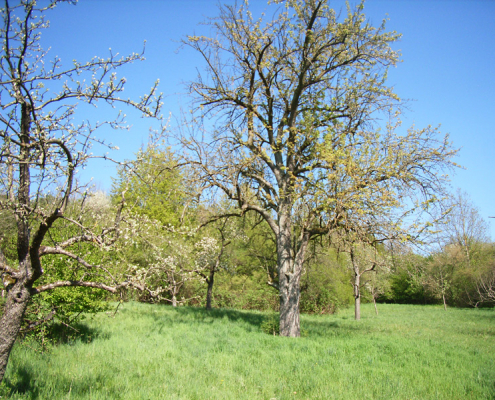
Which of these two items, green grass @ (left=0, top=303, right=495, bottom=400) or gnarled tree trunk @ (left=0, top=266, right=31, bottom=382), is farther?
green grass @ (left=0, top=303, right=495, bottom=400)

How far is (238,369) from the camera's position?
5.83m

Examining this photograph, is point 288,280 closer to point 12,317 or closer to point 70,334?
point 70,334

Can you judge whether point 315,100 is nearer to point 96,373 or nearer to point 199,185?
point 199,185

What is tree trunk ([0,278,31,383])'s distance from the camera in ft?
11.1

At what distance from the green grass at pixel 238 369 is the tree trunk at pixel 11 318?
965mm

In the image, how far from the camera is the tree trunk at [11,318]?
3393 millimetres

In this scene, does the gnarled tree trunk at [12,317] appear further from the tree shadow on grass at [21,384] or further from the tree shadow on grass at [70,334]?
the tree shadow on grass at [70,334]

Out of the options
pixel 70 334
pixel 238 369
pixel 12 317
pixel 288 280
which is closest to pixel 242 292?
pixel 288 280

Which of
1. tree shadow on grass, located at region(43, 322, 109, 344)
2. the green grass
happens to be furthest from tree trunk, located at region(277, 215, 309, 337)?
tree shadow on grass, located at region(43, 322, 109, 344)

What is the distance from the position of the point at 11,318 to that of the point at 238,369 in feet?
13.0

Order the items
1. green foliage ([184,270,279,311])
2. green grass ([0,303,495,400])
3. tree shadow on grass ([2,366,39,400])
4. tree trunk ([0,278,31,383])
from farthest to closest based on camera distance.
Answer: green foliage ([184,270,279,311]) → green grass ([0,303,495,400]) → tree shadow on grass ([2,366,39,400]) → tree trunk ([0,278,31,383])

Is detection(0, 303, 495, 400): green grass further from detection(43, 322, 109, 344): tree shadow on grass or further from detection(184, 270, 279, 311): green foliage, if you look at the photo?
detection(184, 270, 279, 311): green foliage

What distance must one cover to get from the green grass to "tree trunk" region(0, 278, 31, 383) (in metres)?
0.97

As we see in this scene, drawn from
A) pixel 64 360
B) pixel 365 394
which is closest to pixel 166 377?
pixel 64 360
